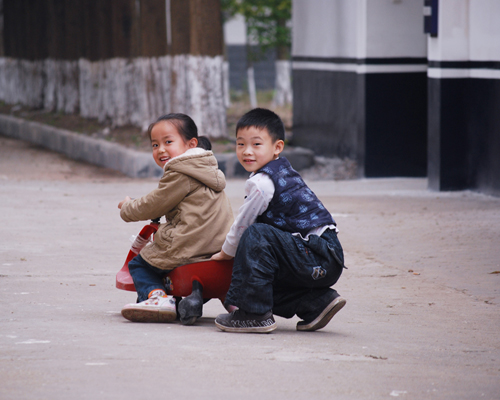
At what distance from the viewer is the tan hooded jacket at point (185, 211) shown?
159 inches

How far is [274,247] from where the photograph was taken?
3814 millimetres

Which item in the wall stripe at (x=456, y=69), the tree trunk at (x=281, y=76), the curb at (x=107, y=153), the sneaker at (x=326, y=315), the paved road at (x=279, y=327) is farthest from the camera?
Answer: the tree trunk at (x=281, y=76)

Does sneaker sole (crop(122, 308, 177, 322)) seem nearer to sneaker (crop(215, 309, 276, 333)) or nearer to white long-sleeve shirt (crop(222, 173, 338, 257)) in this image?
sneaker (crop(215, 309, 276, 333))

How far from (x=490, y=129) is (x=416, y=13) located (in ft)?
7.98

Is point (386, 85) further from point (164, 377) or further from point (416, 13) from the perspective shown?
point (164, 377)

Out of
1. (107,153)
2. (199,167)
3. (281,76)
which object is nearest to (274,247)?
(199,167)

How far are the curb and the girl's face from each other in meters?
6.55

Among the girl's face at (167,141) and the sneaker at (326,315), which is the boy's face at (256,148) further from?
the sneaker at (326,315)

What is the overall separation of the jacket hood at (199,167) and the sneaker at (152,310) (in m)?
0.63

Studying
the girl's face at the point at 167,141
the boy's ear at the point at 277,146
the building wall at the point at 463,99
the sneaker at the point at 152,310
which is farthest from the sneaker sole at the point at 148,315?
the building wall at the point at 463,99

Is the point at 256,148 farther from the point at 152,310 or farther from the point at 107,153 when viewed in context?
the point at 107,153

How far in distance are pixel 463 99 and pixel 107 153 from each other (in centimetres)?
572

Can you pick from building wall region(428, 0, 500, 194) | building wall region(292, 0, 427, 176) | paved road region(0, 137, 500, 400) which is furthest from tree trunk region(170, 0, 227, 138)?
paved road region(0, 137, 500, 400)

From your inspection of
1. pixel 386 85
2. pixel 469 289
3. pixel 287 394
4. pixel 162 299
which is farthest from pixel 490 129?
pixel 287 394
